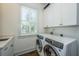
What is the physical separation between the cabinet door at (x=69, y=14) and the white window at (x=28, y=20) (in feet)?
2.09

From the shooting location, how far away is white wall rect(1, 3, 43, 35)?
4.29ft

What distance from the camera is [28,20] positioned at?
4.89 feet

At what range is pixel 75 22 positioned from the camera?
0.94 metres

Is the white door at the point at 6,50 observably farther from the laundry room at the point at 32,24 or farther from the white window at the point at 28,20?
the white window at the point at 28,20

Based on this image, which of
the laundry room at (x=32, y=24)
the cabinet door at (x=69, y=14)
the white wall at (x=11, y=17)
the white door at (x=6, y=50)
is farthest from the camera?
the white wall at (x=11, y=17)

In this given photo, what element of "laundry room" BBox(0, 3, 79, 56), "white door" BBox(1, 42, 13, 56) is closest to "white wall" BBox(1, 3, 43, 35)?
"laundry room" BBox(0, 3, 79, 56)

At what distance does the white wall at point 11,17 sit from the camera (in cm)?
131

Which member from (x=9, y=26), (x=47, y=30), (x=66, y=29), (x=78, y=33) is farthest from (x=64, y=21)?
(x=9, y=26)

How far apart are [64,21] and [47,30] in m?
0.74

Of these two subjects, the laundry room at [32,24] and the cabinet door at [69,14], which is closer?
the cabinet door at [69,14]

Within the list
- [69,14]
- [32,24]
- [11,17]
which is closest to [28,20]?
[32,24]

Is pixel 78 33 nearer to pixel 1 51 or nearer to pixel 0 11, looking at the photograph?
pixel 1 51

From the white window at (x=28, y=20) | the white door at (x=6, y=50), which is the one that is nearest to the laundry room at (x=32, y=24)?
the white window at (x=28, y=20)

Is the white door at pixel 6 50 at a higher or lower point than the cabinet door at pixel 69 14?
lower
